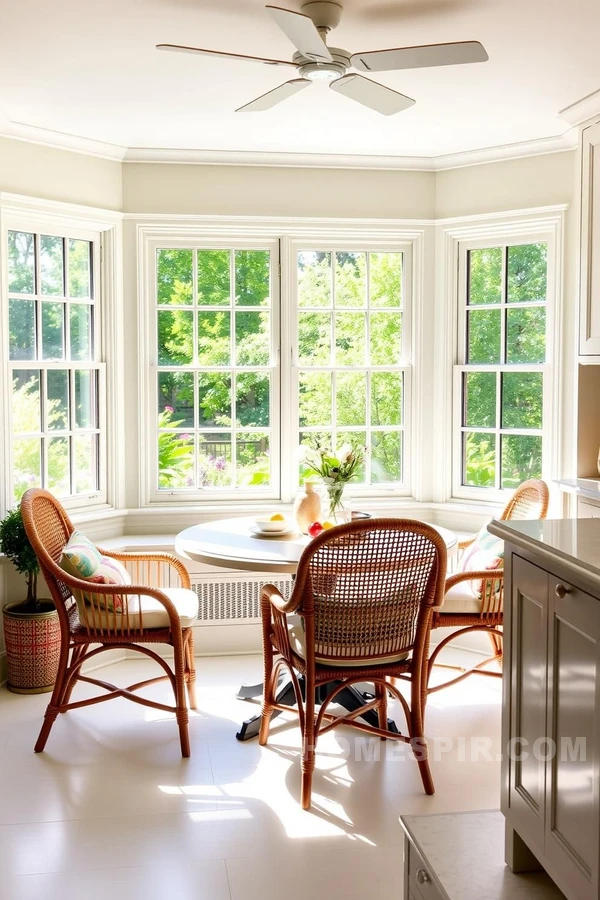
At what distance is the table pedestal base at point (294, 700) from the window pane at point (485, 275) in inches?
91.3

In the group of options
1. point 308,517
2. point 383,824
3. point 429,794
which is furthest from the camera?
point 308,517

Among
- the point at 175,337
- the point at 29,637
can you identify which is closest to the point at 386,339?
the point at 175,337

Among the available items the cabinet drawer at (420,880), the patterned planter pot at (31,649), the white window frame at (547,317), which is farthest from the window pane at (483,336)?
the cabinet drawer at (420,880)

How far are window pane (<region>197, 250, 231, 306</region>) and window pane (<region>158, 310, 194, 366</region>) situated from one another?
137mm

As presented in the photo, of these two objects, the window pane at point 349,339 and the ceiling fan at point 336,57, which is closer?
the ceiling fan at point 336,57

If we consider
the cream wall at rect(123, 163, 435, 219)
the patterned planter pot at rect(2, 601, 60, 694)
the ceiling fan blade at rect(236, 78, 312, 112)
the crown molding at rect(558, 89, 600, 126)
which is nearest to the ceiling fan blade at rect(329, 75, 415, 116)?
the ceiling fan blade at rect(236, 78, 312, 112)

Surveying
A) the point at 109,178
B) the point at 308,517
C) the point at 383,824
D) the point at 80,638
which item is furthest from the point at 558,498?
the point at 109,178

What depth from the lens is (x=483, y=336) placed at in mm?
4992

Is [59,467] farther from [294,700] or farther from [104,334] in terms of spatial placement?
[294,700]

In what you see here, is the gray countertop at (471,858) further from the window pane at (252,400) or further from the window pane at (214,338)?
the window pane at (214,338)

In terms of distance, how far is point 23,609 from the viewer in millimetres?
4211

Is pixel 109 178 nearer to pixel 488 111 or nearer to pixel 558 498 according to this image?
pixel 488 111

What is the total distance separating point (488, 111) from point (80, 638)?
293cm

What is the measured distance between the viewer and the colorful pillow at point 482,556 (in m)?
3.75
